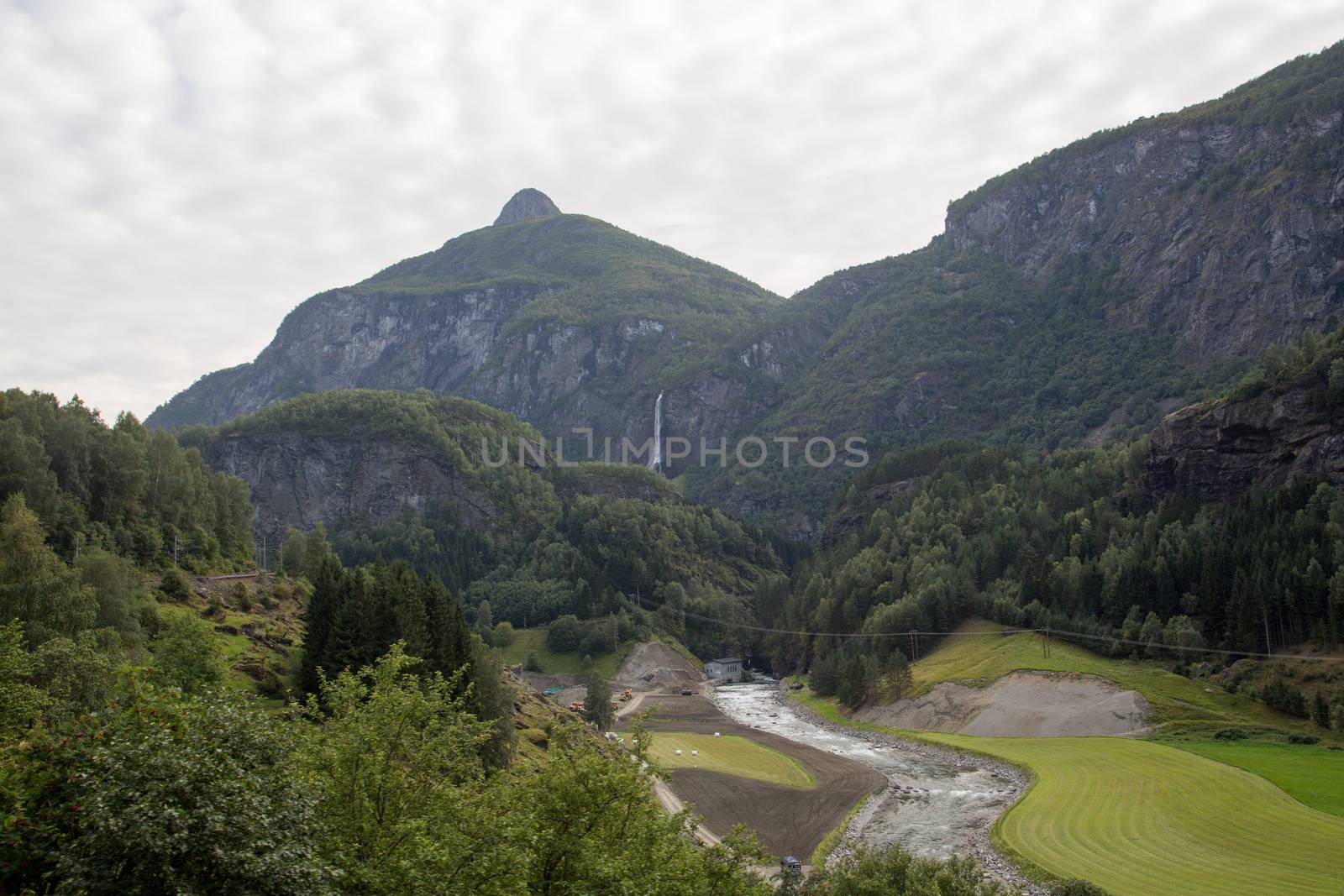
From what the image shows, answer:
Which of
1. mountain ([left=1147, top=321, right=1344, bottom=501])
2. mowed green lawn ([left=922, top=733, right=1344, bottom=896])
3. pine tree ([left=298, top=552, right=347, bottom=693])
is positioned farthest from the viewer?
mountain ([left=1147, top=321, right=1344, bottom=501])

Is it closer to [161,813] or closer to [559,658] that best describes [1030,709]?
[161,813]

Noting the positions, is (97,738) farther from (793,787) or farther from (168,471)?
(168,471)

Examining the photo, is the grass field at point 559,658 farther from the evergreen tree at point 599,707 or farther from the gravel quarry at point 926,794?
the evergreen tree at point 599,707

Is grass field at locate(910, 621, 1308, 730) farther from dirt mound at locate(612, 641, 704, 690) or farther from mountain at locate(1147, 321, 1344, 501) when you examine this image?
dirt mound at locate(612, 641, 704, 690)

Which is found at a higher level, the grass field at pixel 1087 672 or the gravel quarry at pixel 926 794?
the grass field at pixel 1087 672

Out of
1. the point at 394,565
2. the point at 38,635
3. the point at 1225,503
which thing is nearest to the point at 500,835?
the point at 38,635

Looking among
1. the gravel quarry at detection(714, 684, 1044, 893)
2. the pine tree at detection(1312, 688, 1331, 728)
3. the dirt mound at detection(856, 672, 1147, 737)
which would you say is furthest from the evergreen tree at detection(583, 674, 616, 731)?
the pine tree at detection(1312, 688, 1331, 728)

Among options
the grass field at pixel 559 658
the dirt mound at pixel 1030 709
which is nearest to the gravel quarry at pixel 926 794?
the dirt mound at pixel 1030 709
